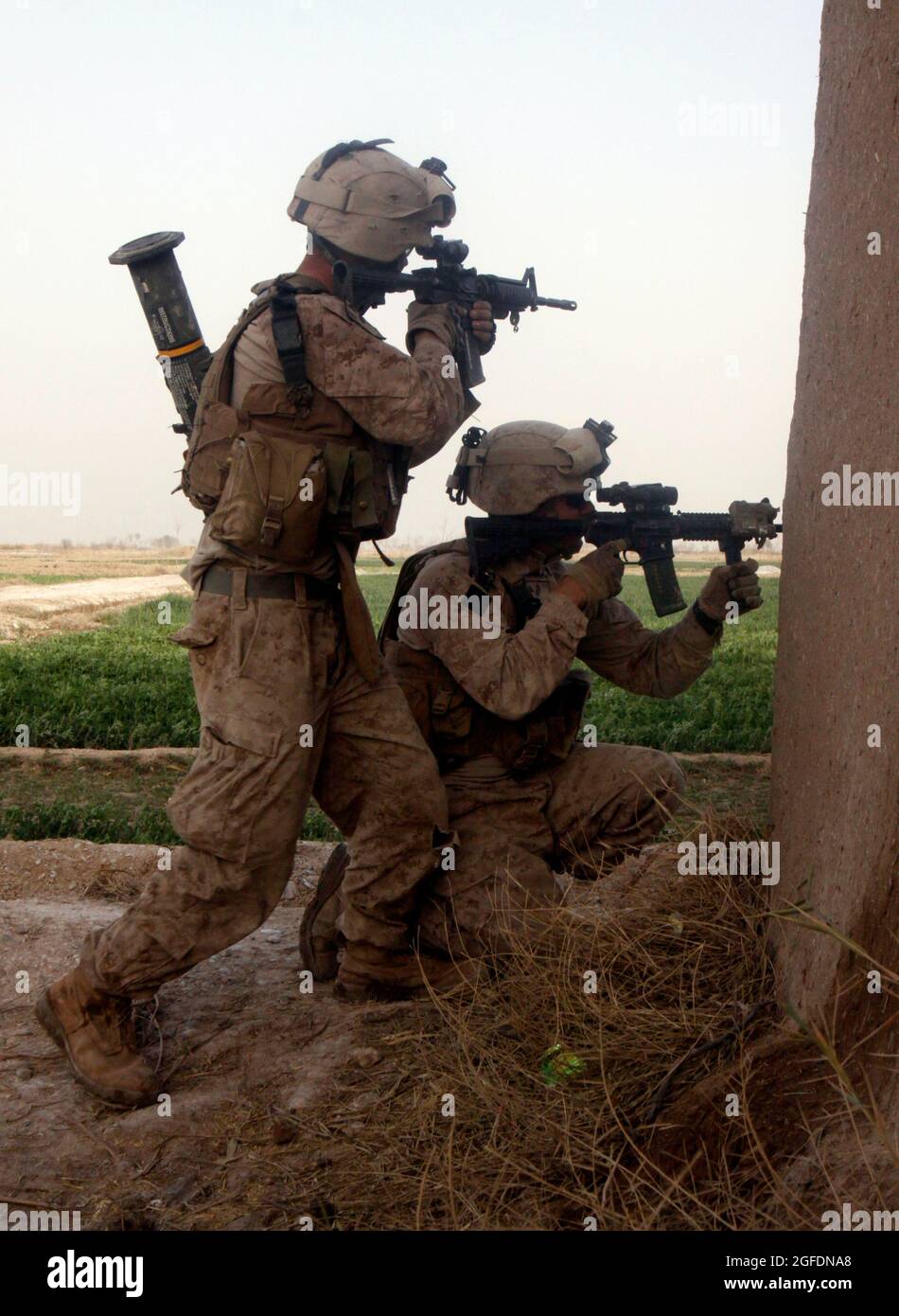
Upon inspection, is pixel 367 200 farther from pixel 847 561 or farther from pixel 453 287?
pixel 847 561

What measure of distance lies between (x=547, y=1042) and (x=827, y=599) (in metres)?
1.27

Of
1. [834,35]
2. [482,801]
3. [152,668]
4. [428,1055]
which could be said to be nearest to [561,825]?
[482,801]

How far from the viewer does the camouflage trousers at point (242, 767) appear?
3512 mm

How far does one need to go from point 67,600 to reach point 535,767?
2106cm

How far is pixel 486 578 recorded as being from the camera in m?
4.34

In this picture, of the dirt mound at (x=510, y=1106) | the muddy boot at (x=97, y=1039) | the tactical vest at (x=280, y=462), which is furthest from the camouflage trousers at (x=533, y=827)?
the tactical vest at (x=280, y=462)

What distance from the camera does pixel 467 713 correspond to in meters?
4.43

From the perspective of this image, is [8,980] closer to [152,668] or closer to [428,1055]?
[428,1055]

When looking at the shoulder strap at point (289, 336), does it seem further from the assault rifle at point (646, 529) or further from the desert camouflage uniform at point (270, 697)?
the assault rifle at point (646, 529)

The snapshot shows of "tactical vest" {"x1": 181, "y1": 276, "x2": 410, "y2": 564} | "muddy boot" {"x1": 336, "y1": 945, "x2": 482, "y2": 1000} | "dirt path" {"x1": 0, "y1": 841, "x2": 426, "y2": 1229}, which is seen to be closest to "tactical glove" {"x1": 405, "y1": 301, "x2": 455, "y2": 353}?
"tactical vest" {"x1": 181, "y1": 276, "x2": 410, "y2": 564}

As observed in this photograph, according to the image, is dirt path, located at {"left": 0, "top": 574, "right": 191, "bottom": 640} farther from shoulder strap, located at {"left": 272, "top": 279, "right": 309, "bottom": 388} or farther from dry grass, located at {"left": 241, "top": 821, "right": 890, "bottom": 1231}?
dry grass, located at {"left": 241, "top": 821, "right": 890, "bottom": 1231}

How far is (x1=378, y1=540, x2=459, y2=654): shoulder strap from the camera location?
4.52 m

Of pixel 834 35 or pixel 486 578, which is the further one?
pixel 486 578

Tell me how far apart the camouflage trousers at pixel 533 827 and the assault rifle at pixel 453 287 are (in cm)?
138
